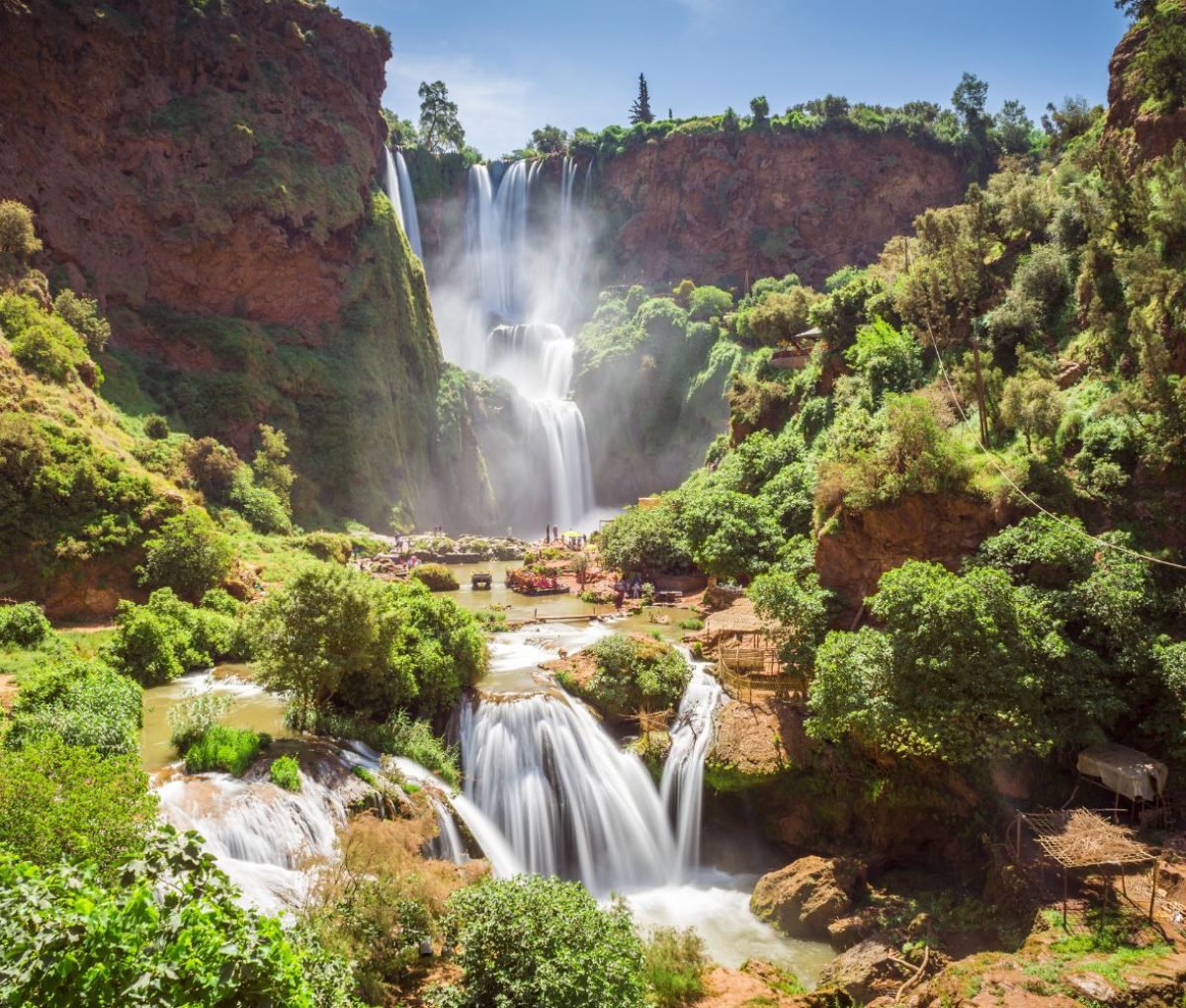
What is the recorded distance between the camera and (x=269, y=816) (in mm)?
14180

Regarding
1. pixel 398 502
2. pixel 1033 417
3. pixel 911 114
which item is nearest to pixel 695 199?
pixel 911 114

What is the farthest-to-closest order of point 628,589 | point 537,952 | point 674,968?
point 628,589, point 674,968, point 537,952

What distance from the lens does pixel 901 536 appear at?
21953 millimetres

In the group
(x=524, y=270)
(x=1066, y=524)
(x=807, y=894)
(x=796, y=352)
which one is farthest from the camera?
(x=524, y=270)

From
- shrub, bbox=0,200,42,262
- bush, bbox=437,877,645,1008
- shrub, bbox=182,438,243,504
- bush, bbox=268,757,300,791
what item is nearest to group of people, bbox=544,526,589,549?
shrub, bbox=182,438,243,504

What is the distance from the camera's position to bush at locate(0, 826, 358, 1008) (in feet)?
18.3

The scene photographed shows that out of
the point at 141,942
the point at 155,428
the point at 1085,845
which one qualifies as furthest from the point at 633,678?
the point at 155,428

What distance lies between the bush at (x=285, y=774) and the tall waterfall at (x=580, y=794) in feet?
15.7

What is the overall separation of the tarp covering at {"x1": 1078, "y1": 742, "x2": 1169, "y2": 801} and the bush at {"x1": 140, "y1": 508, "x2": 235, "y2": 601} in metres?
27.1

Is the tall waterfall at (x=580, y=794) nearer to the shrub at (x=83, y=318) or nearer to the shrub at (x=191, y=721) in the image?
the shrub at (x=191, y=721)

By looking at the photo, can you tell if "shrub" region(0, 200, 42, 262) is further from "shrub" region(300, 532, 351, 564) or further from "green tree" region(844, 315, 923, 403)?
"green tree" region(844, 315, 923, 403)

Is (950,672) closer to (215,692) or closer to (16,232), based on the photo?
(215,692)

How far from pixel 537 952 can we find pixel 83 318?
37.8 meters

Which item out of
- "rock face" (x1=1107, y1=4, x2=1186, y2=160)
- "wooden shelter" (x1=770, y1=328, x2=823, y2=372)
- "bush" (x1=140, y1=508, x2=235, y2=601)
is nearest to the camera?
"rock face" (x1=1107, y1=4, x2=1186, y2=160)
